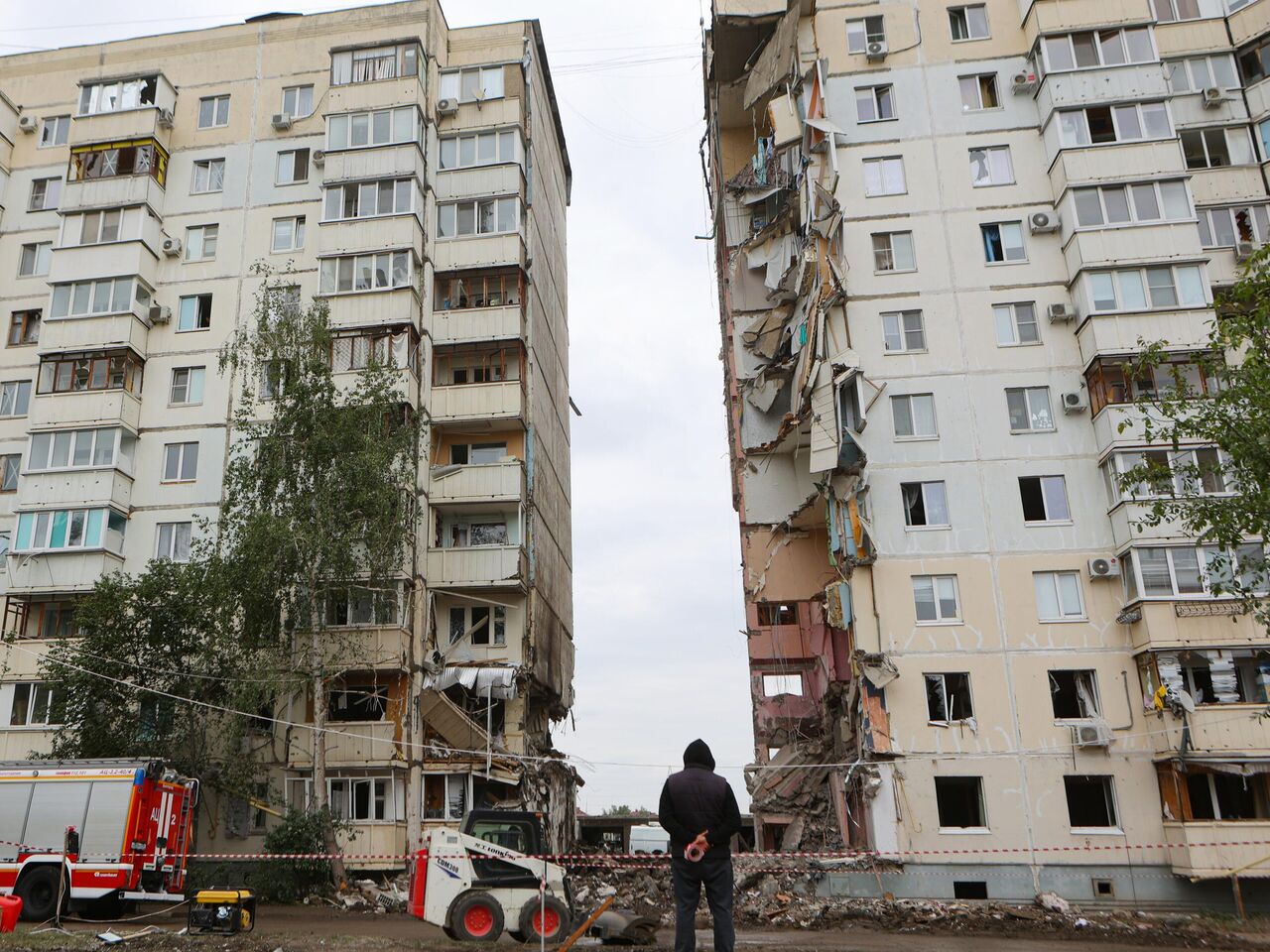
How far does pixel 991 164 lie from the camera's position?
34656 millimetres

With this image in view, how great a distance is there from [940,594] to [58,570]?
1107 inches

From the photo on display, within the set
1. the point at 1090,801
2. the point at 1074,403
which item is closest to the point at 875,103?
the point at 1074,403

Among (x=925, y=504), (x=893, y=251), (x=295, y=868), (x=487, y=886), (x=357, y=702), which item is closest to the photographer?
(x=487, y=886)

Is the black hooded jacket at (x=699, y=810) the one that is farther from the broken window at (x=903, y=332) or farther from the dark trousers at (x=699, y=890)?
the broken window at (x=903, y=332)

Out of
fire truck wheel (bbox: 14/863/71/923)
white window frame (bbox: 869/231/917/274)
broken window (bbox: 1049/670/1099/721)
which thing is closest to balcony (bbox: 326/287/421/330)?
white window frame (bbox: 869/231/917/274)

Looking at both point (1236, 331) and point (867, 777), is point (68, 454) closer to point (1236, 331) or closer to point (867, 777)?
point (867, 777)

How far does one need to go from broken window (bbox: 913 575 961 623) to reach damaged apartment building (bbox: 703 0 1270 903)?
8 cm

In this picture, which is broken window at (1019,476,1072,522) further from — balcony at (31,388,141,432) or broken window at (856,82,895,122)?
balcony at (31,388,141,432)

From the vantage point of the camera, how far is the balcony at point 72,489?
3512 cm

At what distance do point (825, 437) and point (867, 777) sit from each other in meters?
10.2

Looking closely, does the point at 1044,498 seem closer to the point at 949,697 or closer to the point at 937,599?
the point at 937,599

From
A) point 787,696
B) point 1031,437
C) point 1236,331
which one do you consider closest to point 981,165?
point 1031,437

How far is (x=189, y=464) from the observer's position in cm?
3634

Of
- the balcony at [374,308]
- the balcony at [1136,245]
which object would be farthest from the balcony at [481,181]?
the balcony at [1136,245]
